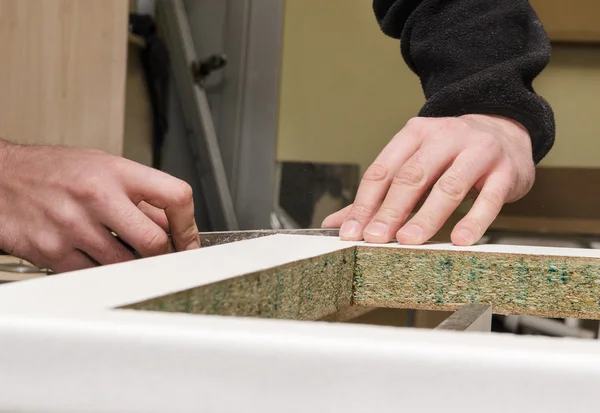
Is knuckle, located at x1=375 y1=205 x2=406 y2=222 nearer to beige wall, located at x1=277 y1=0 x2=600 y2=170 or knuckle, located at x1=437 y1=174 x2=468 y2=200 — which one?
knuckle, located at x1=437 y1=174 x2=468 y2=200

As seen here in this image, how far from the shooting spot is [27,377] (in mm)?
228

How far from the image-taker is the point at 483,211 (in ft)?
2.50

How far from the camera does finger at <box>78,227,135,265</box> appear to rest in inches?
28.5

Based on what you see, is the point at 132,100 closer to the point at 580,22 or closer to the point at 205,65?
the point at 205,65

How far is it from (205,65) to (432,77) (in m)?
1.59

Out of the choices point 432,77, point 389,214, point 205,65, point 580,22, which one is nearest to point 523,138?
point 432,77

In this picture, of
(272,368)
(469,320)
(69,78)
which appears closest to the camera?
(272,368)

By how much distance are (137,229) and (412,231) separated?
10.3 inches

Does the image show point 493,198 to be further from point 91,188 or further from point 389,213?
point 91,188

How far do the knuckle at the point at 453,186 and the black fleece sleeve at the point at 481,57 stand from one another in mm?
243

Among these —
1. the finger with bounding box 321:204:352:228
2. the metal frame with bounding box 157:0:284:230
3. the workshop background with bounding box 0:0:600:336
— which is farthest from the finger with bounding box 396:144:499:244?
the metal frame with bounding box 157:0:284:230

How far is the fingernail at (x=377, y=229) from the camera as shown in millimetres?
680

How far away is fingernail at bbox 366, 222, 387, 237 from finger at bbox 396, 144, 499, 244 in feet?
0.05

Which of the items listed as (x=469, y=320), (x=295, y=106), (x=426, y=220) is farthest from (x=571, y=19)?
(x=469, y=320)
